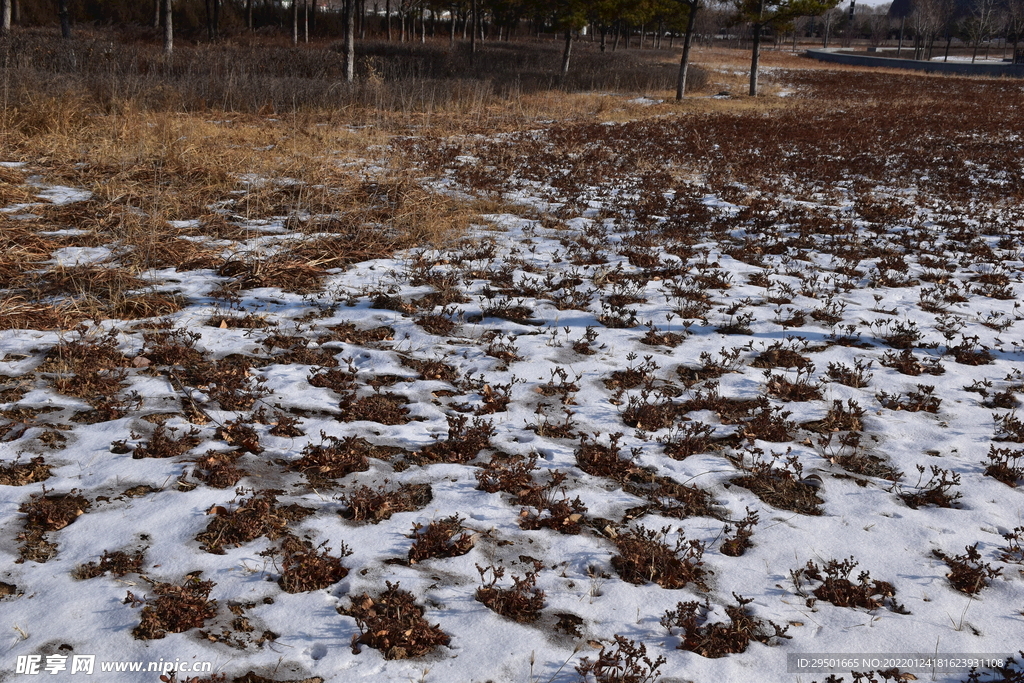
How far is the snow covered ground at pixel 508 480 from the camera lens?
2.60m

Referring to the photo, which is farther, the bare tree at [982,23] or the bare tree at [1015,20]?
the bare tree at [982,23]

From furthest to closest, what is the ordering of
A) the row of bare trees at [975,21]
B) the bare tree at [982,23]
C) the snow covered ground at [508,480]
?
1. the bare tree at [982,23]
2. the row of bare trees at [975,21]
3. the snow covered ground at [508,480]

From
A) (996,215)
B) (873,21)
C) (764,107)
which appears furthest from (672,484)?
(873,21)

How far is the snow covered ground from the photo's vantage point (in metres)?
2.60

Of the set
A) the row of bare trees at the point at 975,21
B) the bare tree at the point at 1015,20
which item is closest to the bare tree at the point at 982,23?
the row of bare trees at the point at 975,21

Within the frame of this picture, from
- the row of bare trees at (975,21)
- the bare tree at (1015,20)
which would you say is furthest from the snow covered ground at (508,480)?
the row of bare trees at (975,21)

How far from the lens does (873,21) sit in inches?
4131

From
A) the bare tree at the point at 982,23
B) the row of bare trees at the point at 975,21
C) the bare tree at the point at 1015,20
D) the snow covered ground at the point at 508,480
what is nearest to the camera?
the snow covered ground at the point at 508,480

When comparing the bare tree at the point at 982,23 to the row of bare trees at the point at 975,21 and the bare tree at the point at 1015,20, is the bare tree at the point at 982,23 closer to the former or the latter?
the row of bare trees at the point at 975,21

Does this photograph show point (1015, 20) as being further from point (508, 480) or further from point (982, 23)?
point (508, 480)

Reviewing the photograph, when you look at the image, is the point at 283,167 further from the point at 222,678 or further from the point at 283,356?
the point at 222,678

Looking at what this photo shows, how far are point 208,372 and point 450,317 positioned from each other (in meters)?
2.07

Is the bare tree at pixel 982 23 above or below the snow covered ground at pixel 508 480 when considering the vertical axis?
above

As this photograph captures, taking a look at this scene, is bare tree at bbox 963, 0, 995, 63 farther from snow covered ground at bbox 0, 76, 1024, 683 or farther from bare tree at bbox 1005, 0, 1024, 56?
→ snow covered ground at bbox 0, 76, 1024, 683
